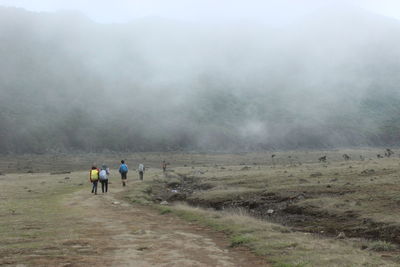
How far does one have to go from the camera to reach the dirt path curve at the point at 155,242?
41.4 feet

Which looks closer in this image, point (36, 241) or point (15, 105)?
point (36, 241)

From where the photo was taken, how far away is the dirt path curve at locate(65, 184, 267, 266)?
12.6m

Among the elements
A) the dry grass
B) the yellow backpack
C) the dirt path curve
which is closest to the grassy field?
the dry grass

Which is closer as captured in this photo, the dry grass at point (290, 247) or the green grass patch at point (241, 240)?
the dry grass at point (290, 247)

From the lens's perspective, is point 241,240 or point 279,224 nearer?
point 241,240

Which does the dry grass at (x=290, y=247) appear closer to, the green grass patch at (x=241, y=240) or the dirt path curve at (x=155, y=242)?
the green grass patch at (x=241, y=240)

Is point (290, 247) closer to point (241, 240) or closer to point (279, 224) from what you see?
point (241, 240)

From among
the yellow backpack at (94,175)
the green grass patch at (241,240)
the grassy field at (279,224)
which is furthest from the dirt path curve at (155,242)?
the yellow backpack at (94,175)

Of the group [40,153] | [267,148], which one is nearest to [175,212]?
[40,153]

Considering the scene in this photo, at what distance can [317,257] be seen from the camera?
1283cm

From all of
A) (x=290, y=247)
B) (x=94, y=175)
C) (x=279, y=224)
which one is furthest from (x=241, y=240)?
(x=94, y=175)

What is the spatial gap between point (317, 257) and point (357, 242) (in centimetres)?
458

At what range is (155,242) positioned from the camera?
15.3m

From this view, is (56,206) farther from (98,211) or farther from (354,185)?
(354,185)
